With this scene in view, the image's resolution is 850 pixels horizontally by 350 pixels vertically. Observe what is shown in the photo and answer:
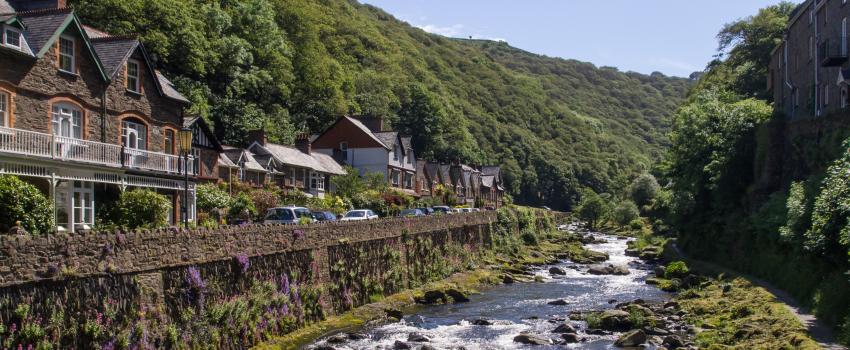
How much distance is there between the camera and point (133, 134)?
3488cm

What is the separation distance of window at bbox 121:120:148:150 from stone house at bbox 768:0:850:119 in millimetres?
33911

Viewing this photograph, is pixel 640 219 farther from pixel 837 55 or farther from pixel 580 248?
pixel 837 55

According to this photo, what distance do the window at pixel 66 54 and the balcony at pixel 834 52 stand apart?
38080mm

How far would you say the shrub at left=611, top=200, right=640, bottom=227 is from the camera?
330 feet

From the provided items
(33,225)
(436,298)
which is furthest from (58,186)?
(436,298)

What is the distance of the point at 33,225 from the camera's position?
74.1 ft

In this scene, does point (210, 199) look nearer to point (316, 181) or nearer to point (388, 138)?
point (316, 181)

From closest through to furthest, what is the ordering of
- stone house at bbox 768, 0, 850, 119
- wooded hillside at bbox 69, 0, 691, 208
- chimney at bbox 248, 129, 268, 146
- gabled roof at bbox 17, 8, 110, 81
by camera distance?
gabled roof at bbox 17, 8, 110, 81 < stone house at bbox 768, 0, 850, 119 < chimney at bbox 248, 129, 268, 146 < wooded hillside at bbox 69, 0, 691, 208

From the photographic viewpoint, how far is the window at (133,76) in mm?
34188

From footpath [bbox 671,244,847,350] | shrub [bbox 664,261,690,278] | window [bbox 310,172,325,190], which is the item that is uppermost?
window [bbox 310,172,325,190]

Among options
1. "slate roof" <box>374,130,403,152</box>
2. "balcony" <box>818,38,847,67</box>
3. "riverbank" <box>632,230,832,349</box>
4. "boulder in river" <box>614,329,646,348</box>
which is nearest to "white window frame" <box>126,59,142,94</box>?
"boulder in river" <box>614,329,646,348</box>

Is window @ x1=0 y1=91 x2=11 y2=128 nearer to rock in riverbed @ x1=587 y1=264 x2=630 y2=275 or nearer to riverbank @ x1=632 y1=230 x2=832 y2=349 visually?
riverbank @ x1=632 y1=230 x2=832 y2=349

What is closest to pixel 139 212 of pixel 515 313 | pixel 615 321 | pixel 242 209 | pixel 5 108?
pixel 5 108

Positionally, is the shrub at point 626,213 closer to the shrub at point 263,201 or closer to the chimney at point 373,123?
the chimney at point 373,123
